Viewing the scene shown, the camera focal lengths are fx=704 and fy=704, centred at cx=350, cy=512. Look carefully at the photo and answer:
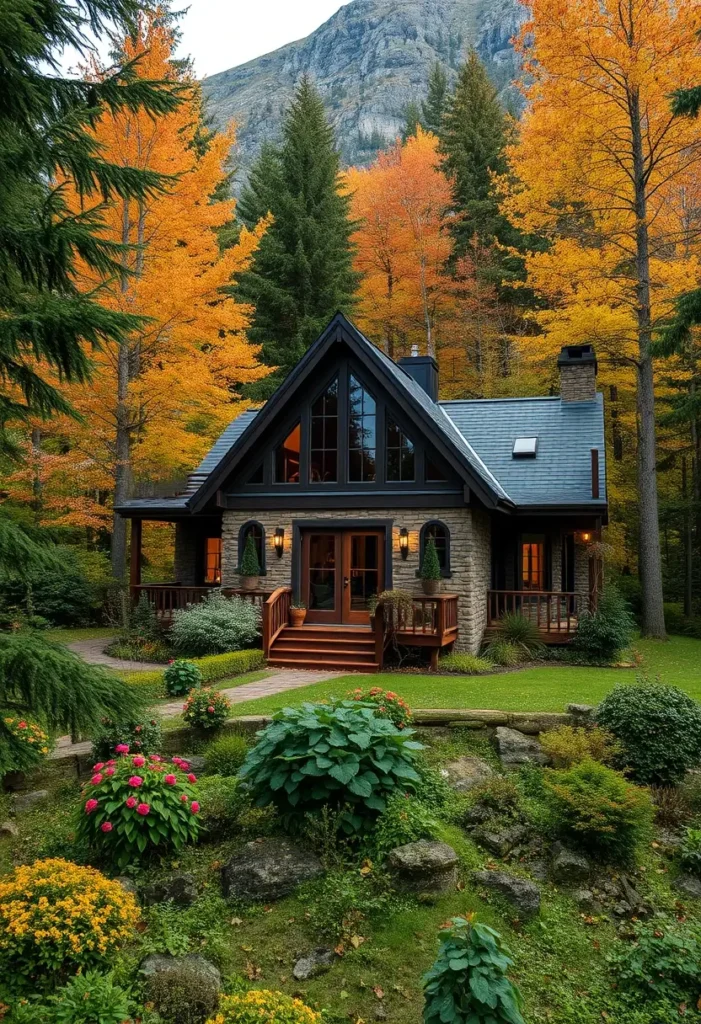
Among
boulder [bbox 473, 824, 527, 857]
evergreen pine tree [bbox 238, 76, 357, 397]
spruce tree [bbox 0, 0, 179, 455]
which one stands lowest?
boulder [bbox 473, 824, 527, 857]

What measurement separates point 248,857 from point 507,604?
11419 millimetres

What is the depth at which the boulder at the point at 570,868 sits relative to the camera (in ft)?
18.7

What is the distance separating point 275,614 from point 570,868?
29.6 ft

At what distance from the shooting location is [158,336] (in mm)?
17516

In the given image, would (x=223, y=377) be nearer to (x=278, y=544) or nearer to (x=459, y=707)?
(x=278, y=544)

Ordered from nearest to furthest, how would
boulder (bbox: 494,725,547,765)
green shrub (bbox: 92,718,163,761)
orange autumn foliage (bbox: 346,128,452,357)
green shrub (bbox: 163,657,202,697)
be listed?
green shrub (bbox: 92,718,163,761) < boulder (bbox: 494,725,547,765) < green shrub (bbox: 163,657,202,697) < orange autumn foliage (bbox: 346,128,452,357)

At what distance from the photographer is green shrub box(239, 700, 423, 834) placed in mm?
5555

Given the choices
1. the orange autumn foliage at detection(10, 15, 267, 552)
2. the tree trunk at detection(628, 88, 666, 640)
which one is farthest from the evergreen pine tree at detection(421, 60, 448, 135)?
Answer: the tree trunk at detection(628, 88, 666, 640)

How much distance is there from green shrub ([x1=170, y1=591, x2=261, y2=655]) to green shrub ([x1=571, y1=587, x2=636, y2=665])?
6480 mm

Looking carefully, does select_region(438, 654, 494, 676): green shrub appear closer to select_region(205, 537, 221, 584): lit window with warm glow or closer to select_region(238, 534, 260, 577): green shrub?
select_region(238, 534, 260, 577): green shrub

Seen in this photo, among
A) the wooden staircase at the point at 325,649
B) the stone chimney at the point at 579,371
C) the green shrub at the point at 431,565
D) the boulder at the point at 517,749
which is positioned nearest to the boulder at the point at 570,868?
the boulder at the point at 517,749

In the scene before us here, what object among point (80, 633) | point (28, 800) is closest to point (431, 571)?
point (28, 800)

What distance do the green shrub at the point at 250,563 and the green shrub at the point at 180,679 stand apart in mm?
4399

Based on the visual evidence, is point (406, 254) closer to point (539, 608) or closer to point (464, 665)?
point (539, 608)
